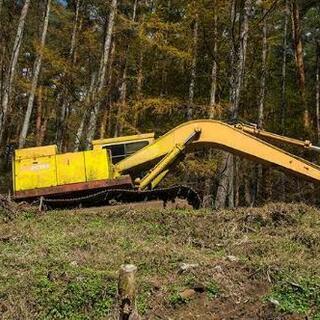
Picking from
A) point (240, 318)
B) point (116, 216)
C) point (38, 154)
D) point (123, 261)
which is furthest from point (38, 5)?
point (240, 318)

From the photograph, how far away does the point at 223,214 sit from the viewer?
437 inches

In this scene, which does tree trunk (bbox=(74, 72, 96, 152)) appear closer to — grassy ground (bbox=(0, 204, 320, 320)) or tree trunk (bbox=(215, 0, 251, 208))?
tree trunk (bbox=(215, 0, 251, 208))

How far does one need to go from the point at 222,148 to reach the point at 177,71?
13.1 meters

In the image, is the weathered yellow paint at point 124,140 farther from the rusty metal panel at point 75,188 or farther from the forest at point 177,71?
the forest at point 177,71

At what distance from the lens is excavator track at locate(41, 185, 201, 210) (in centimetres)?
1323

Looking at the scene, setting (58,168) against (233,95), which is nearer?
(58,168)

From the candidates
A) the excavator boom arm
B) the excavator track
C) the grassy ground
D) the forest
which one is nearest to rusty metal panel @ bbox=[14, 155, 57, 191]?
the excavator track

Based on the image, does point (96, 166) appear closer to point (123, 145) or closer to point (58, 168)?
point (58, 168)

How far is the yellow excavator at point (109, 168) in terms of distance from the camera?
521 inches

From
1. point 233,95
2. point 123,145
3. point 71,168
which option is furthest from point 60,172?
point 233,95

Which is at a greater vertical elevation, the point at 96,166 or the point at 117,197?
the point at 96,166

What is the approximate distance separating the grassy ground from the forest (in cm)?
395

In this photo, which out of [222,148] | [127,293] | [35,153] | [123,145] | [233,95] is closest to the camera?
[127,293]

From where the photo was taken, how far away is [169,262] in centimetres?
866
